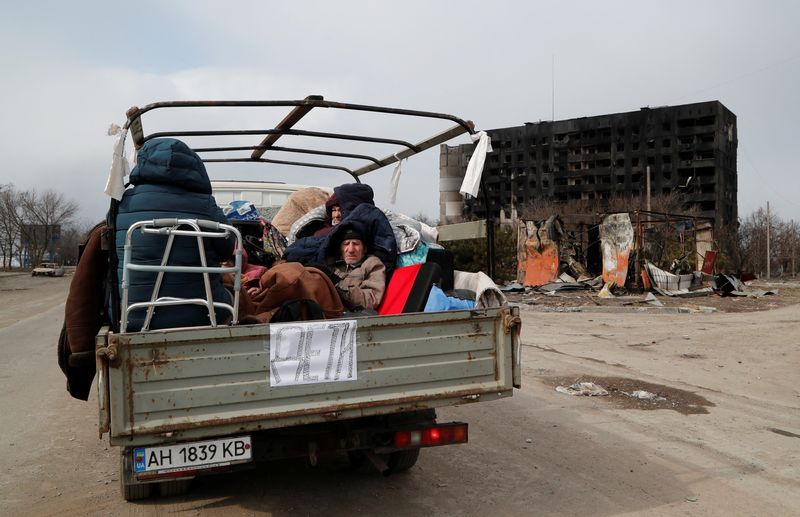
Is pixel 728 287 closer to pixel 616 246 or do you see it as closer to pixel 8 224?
pixel 616 246

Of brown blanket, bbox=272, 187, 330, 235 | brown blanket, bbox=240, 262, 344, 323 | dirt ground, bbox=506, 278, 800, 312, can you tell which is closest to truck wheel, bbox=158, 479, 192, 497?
brown blanket, bbox=240, 262, 344, 323

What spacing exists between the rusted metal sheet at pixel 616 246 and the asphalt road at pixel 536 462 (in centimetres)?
1353

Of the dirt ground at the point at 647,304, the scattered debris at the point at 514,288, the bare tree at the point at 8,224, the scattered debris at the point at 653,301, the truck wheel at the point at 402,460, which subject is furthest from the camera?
the bare tree at the point at 8,224

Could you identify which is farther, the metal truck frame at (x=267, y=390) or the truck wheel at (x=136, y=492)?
the truck wheel at (x=136, y=492)

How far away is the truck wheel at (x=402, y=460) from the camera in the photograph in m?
A: 4.66

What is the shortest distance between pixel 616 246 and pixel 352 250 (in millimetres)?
19525

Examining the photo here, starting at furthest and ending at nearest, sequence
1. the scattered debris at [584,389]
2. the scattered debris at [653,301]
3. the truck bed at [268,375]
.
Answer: the scattered debris at [653,301] < the scattered debris at [584,389] < the truck bed at [268,375]

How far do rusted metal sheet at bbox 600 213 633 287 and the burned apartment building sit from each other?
1996 inches

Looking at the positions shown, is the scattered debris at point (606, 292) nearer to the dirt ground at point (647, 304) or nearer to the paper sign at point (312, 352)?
the dirt ground at point (647, 304)

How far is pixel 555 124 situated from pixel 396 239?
319ft

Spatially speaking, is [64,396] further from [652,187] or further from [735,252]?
[652,187]

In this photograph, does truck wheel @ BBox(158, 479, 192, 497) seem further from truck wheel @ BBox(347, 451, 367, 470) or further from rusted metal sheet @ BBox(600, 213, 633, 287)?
rusted metal sheet @ BBox(600, 213, 633, 287)

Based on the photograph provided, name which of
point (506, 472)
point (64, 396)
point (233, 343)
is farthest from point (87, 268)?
point (64, 396)

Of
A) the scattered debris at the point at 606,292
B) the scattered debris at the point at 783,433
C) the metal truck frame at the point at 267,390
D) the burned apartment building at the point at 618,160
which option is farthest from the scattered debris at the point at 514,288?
the burned apartment building at the point at 618,160
